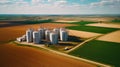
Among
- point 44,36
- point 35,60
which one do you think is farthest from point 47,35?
point 35,60

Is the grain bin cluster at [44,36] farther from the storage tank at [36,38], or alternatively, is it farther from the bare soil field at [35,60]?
the bare soil field at [35,60]

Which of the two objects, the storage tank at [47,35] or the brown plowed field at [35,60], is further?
the storage tank at [47,35]

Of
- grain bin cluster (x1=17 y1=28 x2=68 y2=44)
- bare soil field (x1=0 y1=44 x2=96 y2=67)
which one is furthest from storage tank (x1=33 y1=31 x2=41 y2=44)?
bare soil field (x1=0 y1=44 x2=96 y2=67)

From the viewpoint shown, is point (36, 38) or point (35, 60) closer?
point (35, 60)

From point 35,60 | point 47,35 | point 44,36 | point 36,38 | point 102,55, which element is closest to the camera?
point 35,60

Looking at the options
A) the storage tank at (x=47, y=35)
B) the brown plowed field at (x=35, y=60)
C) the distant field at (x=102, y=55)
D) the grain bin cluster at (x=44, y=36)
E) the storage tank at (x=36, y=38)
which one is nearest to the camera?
the brown plowed field at (x=35, y=60)

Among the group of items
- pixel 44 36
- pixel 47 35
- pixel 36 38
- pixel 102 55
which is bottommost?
pixel 102 55

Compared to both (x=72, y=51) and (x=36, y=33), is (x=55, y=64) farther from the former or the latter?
(x=36, y=33)

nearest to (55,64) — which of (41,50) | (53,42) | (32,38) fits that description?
(41,50)

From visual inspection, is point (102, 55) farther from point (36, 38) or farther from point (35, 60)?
point (36, 38)

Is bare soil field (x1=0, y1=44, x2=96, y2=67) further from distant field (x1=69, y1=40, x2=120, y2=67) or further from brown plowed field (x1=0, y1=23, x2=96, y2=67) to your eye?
distant field (x1=69, y1=40, x2=120, y2=67)

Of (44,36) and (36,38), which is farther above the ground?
(36,38)

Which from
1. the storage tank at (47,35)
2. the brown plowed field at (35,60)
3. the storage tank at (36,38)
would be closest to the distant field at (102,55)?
the brown plowed field at (35,60)
